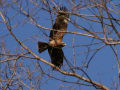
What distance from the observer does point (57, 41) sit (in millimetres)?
4598

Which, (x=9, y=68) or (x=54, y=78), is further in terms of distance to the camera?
(x=9, y=68)

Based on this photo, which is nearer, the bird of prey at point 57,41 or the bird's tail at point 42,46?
the bird of prey at point 57,41

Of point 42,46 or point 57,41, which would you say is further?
point 42,46

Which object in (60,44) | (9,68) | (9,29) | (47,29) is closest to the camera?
(47,29)

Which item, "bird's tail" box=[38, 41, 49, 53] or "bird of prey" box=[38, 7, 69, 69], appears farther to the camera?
"bird's tail" box=[38, 41, 49, 53]

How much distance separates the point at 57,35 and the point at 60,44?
0.16 m

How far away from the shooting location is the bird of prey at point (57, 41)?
14.3 ft

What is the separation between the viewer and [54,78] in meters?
4.40

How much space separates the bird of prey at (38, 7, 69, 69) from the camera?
436cm

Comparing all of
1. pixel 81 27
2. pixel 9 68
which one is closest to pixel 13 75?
pixel 9 68

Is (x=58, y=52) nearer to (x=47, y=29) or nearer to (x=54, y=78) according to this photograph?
(x=54, y=78)

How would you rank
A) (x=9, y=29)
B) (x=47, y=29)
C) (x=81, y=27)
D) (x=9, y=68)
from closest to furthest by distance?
(x=81, y=27) < (x=47, y=29) < (x=9, y=29) < (x=9, y=68)

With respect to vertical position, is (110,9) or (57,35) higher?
(110,9)

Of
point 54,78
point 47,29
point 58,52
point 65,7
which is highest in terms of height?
point 65,7
